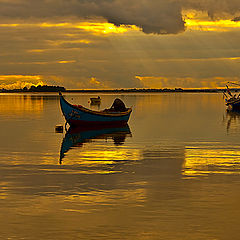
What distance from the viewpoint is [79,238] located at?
37.2ft

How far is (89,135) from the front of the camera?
3884cm

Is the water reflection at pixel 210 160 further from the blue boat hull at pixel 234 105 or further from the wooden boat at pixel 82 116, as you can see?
the blue boat hull at pixel 234 105

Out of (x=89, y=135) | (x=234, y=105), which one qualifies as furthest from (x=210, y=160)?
(x=234, y=105)

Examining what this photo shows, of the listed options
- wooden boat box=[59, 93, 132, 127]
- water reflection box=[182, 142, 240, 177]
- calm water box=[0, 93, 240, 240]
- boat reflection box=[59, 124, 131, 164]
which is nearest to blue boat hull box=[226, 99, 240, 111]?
boat reflection box=[59, 124, 131, 164]

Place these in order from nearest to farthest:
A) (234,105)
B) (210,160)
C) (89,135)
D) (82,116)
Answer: (210,160)
(89,135)
(82,116)
(234,105)

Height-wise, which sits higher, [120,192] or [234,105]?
[234,105]

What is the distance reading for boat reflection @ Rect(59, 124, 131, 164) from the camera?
32.5m

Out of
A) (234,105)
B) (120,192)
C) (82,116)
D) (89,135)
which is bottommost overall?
(89,135)

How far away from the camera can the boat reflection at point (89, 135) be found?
106 ft

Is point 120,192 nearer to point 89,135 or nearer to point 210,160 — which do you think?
point 210,160

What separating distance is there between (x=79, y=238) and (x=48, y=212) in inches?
93.5

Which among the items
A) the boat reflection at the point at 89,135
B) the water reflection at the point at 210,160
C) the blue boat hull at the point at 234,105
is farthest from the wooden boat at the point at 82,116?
the blue boat hull at the point at 234,105

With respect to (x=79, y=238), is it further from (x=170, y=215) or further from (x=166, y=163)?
(x=166, y=163)

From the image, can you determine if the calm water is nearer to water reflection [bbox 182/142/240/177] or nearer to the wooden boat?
water reflection [bbox 182/142/240/177]
